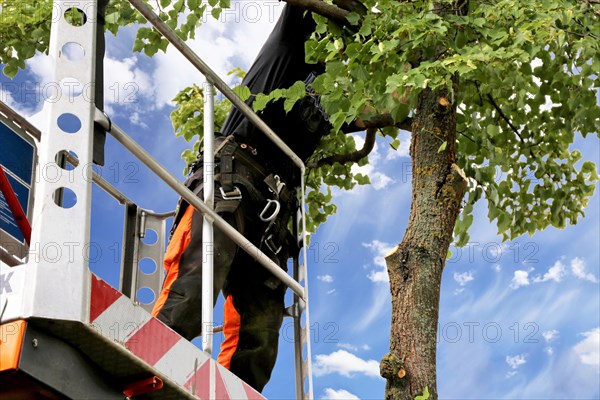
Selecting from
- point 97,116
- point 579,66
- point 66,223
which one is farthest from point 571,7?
point 66,223

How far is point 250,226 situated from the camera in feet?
21.8

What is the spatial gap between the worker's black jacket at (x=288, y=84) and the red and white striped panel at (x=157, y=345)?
8.88 ft

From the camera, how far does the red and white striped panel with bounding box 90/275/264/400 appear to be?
3.86 metres

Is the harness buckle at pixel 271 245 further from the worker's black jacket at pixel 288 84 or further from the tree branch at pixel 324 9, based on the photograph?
the tree branch at pixel 324 9

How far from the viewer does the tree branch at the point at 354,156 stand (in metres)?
9.23

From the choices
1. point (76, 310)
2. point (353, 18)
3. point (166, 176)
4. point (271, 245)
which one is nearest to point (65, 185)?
point (76, 310)

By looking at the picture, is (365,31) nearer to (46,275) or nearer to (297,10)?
(297,10)

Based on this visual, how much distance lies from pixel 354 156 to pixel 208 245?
4767 millimetres

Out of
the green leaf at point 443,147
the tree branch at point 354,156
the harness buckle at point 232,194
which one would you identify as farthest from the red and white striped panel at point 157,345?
the tree branch at point 354,156

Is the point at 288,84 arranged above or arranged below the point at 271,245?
above

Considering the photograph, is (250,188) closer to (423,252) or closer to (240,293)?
(240,293)

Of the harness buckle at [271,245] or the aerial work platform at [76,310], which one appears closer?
the aerial work platform at [76,310]

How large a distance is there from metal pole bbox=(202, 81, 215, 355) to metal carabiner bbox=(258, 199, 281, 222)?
133 cm

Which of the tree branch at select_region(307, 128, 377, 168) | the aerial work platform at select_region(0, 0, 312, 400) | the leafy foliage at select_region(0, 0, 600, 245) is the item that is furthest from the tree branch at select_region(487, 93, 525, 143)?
the aerial work platform at select_region(0, 0, 312, 400)
